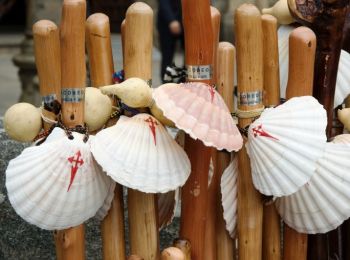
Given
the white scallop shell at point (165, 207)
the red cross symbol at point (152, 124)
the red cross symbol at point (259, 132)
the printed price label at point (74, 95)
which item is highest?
the printed price label at point (74, 95)

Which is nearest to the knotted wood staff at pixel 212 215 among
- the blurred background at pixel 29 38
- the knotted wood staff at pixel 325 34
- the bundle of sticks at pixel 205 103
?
the bundle of sticks at pixel 205 103

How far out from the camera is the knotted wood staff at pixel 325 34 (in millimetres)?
753

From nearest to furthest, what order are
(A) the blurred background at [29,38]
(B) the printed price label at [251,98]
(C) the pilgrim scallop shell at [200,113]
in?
(C) the pilgrim scallop shell at [200,113] → (B) the printed price label at [251,98] → (A) the blurred background at [29,38]

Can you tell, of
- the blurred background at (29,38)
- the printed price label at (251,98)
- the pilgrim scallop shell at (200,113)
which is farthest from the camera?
the blurred background at (29,38)

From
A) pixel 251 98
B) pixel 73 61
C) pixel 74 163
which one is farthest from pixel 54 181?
pixel 251 98

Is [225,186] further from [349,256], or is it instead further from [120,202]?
[349,256]

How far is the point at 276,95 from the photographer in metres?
0.79

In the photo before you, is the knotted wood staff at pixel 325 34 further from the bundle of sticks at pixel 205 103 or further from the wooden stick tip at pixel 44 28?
the wooden stick tip at pixel 44 28

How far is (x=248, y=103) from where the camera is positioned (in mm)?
747

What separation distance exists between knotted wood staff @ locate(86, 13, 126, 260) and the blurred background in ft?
0.61

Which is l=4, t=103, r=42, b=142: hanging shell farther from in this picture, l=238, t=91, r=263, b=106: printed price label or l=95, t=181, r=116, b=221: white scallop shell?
l=238, t=91, r=263, b=106: printed price label

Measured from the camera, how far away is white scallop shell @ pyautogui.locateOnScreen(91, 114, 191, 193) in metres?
0.65

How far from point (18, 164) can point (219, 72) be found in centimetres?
25

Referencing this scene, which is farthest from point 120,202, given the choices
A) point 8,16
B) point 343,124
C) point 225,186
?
point 8,16
